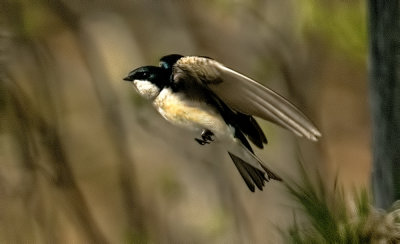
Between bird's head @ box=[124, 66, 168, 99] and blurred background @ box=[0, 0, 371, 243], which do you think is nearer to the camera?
bird's head @ box=[124, 66, 168, 99]

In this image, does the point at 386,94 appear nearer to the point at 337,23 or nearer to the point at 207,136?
the point at 207,136

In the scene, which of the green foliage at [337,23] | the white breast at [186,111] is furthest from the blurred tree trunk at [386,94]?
the green foliage at [337,23]

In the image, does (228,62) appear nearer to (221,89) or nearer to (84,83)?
(84,83)

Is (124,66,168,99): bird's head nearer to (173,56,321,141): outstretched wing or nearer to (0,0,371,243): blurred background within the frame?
(173,56,321,141): outstretched wing

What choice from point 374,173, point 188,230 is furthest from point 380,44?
point 188,230

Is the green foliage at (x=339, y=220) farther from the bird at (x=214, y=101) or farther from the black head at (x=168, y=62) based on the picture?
the black head at (x=168, y=62)

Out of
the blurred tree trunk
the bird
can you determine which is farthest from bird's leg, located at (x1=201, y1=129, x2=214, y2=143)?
the blurred tree trunk
